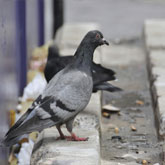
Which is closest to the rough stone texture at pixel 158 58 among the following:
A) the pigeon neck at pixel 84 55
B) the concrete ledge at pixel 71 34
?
the concrete ledge at pixel 71 34

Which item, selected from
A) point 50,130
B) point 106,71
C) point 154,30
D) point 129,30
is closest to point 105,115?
point 106,71

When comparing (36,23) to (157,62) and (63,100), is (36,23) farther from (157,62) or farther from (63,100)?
(63,100)

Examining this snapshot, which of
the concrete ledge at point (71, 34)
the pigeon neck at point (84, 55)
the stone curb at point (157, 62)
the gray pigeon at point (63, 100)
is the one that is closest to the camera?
the gray pigeon at point (63, 100)

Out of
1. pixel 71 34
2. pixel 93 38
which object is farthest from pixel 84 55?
pixel 71 34

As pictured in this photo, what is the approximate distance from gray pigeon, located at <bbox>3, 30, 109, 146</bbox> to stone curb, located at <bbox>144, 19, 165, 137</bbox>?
928 mm

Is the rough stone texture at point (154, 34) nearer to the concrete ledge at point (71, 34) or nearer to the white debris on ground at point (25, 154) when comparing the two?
the concrete ledge at point (71, 34)

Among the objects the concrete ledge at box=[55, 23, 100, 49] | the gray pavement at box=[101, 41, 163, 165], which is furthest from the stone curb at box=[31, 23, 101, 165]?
the concrete ledge at box=[55, 23, 100, 49]

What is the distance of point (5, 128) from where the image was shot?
514 cm

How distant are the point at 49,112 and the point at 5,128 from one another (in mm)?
823

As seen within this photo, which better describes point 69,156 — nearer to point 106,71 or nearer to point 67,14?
point 106,71

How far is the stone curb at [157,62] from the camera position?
5.59 meters

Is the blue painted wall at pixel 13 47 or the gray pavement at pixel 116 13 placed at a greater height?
the blue painted wall at pixel 13 47

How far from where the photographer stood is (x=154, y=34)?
8.79m

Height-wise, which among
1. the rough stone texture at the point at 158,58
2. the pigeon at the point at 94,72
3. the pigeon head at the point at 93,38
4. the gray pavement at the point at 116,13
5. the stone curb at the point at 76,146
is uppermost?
the pigeon head at the point at 93,38
